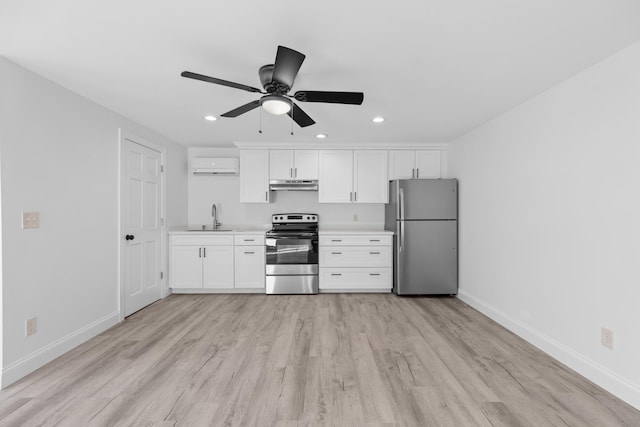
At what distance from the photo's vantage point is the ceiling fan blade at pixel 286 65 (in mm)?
1510

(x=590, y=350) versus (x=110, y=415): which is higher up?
(x=590, y=350)

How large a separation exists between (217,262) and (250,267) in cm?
48

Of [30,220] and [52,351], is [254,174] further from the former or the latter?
[52,351]

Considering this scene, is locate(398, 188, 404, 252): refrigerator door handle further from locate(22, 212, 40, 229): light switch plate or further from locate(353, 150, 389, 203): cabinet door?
locate(22, 212, 40, 229): light switch plate

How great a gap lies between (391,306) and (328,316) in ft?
2.87

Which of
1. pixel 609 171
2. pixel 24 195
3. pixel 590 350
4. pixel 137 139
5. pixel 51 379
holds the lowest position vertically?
pixel 51 379

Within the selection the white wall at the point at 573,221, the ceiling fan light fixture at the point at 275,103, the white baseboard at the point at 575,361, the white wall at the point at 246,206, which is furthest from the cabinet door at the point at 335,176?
the ceiling fan light fixture at the point at 275,103

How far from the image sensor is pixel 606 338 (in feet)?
6.59

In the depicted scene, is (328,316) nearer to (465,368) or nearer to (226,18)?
(465,368)

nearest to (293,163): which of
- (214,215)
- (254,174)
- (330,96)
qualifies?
(254,174)

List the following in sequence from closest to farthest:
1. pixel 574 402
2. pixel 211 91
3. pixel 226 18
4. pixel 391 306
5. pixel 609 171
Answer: pixel 226 18 → pixel 574 402 → pixel 609 171 → pixel 211 91 → pixel 391 306

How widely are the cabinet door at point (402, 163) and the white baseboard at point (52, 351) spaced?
3.98 metres

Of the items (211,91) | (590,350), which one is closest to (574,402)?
(590,350)

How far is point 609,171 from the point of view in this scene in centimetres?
200
